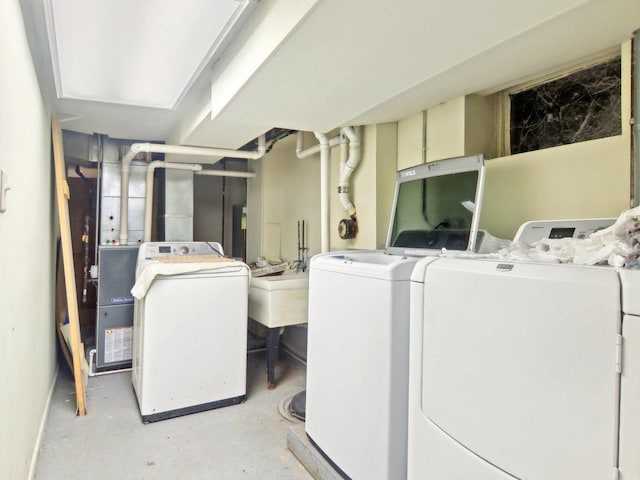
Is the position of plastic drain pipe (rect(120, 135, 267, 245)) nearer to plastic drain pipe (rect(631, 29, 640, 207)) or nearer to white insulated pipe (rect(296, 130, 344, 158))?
white insulated pipe (rect(296, 130, 344, 158))

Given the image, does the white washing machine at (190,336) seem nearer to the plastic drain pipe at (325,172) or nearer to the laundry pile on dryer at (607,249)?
the plastic drain pipe at (325,172)

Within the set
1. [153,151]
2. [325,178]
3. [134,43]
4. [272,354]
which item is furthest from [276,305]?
[134,43]

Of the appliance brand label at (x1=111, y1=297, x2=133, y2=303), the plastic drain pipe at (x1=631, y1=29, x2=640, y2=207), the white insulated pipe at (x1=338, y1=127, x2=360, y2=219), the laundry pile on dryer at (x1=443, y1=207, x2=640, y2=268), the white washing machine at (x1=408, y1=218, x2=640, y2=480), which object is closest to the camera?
the white washing machine at (x1=408, y1=218, x2=640, y2=480)

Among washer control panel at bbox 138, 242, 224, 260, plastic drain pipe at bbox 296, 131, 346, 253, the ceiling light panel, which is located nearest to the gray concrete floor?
washer control panel at bbox 138, 242, 224, 260

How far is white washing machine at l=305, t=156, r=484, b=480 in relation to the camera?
1.57 metres

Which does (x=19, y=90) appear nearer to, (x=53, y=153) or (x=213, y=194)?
(x=53, y=153)

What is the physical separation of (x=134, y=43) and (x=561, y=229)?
2224mm

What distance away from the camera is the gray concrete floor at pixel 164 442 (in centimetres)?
209

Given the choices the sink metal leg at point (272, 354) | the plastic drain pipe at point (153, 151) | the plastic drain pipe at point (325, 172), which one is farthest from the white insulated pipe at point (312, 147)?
the sink metal leg at point (272, 354)

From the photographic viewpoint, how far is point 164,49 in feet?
6.35

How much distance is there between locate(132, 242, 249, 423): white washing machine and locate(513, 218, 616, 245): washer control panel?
196 cm

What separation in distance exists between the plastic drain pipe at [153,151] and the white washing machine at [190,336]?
1128mm

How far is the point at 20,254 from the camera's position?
5.44ft

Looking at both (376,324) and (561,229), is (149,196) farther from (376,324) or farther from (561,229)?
(561,229)
